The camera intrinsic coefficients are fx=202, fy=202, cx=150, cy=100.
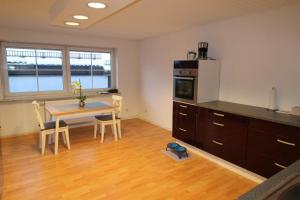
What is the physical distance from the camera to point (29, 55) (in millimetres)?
4488

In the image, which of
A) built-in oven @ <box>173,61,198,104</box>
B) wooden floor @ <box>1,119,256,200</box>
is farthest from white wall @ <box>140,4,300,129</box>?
wooden floor @ <box>1,119,256,200</box>

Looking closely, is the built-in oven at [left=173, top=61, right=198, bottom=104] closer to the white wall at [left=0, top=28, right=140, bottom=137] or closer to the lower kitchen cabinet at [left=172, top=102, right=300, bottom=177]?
the lower kitchen cabinet at [left=172, top=102, right=300, bottom=177]

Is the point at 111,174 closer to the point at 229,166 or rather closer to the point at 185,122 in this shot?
the point at 185,122

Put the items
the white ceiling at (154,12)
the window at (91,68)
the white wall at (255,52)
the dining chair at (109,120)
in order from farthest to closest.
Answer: the window at (91,68)
the dining chair at (109,120)
the white wall at (255,52)
the white ceiling at (154,12)

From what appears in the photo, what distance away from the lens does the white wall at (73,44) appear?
4.21 meters

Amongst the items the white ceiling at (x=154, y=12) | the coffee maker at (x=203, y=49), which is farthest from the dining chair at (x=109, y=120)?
the coffee maker at (x=203, y=49)

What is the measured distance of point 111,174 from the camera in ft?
9.30

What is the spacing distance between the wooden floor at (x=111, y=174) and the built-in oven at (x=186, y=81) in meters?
1.02

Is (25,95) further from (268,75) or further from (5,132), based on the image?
(268,75)

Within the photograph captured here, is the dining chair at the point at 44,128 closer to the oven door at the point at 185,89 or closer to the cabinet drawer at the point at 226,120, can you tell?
the oven door at the point at 185,89

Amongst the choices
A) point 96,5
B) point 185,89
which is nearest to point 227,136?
point 185,89

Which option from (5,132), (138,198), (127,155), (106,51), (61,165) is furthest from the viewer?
(106,51)

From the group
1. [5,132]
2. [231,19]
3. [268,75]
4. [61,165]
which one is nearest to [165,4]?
[231,19]

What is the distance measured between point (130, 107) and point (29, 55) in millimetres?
2799
